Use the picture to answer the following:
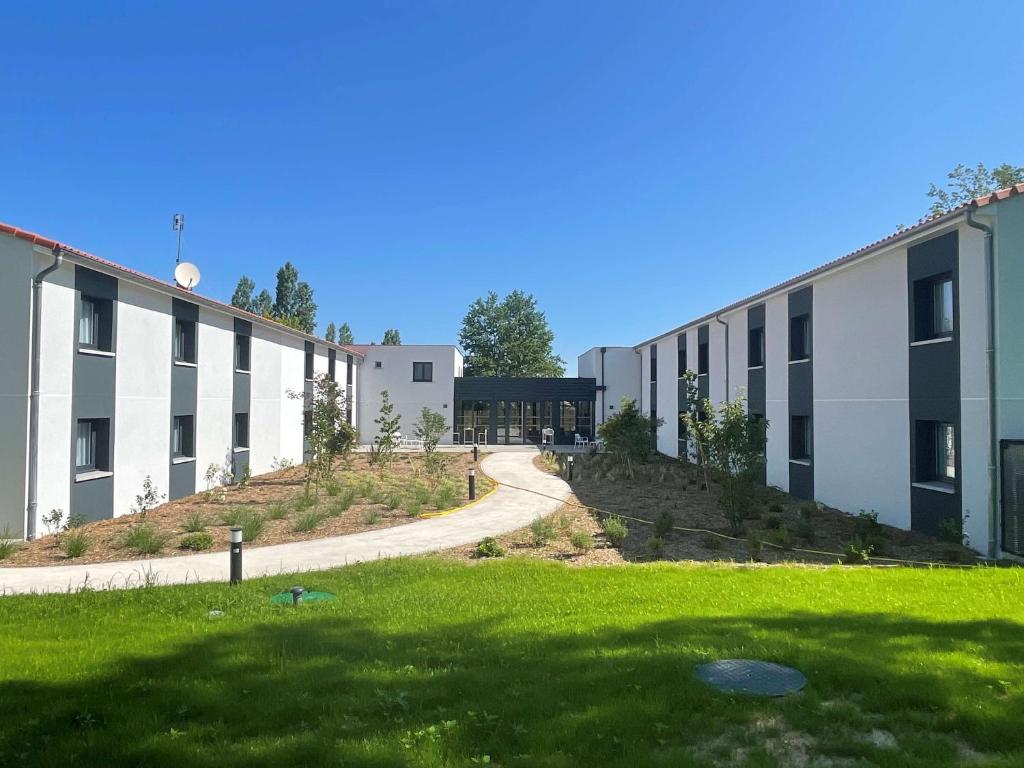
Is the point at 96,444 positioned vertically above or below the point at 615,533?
above

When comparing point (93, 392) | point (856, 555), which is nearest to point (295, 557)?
point (93, 392)

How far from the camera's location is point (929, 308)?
12.0m

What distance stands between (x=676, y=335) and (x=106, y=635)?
25.1 metres

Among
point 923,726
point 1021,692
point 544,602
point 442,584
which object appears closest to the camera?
point 923,726

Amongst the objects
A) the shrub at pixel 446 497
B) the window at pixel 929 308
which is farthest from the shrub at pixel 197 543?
the window at pixel 929 308

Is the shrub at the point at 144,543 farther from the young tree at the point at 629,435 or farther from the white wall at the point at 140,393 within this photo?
the young tree at the point at 629,435

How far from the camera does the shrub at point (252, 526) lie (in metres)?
11.2

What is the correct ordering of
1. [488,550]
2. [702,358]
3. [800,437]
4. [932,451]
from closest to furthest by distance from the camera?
[488,550] → [932,451] → [800,437] → [702,358]

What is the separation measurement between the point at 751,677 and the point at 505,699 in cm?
169

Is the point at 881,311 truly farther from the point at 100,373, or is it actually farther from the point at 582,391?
the point at 582,391

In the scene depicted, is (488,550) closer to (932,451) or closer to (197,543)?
(197,543)

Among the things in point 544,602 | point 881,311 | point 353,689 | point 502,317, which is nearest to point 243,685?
point 353,689

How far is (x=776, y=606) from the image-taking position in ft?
20.7

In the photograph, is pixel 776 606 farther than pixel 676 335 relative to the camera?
No
